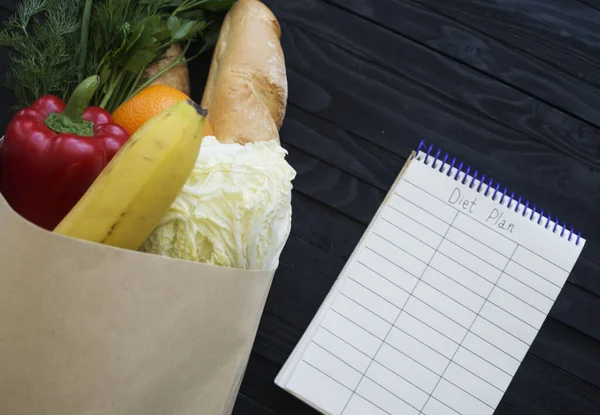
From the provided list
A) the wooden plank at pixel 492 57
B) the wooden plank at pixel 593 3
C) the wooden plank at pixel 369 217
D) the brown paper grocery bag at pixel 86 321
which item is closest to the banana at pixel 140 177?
the brown paper grocery bag at pixel 86 321

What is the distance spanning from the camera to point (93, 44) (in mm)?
814

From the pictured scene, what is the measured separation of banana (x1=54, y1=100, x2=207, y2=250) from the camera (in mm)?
561

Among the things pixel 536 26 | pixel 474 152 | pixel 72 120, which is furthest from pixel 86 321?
pixel 536 26

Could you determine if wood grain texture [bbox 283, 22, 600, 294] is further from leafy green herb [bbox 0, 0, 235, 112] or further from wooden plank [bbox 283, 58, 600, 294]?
leafy green herb [bbox 0, 0, 235, 112]

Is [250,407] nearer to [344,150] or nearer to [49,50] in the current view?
[344,150]

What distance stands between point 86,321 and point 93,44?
0.44 meters

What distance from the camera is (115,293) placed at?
53cm

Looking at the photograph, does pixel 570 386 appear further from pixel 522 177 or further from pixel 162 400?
pixel 162 400

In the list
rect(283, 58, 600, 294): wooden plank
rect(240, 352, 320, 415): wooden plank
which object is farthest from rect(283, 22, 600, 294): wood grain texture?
rect(240, 352, 320, 415): wooden plank

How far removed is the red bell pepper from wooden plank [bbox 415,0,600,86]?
56cm

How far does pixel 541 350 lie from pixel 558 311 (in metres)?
0.06

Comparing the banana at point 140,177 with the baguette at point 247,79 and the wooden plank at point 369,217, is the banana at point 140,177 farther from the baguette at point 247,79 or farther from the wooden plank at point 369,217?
the wooden plank at point 369,217

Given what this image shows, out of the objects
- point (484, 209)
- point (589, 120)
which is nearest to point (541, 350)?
point (484, 209)

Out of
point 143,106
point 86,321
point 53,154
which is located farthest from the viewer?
point 143,106
